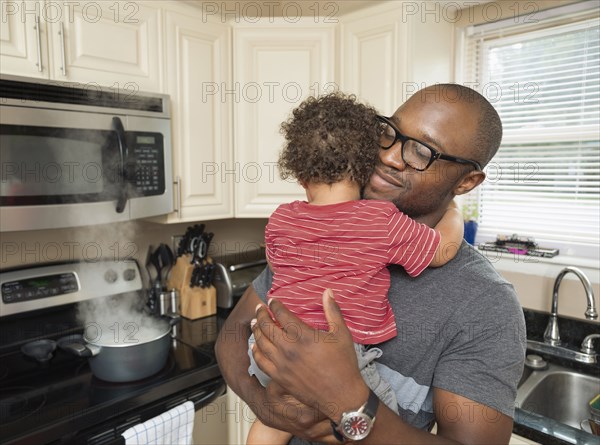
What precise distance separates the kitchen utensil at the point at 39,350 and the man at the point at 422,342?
90 centimetres

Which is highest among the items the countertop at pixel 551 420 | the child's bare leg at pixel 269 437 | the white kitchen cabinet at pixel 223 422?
the child's bare leg at pixel 269 437

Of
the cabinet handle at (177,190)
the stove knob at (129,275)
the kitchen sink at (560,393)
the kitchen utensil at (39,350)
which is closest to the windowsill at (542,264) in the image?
the kitchen sink at (560,393)

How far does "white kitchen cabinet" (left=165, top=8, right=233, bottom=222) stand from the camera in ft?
5.95

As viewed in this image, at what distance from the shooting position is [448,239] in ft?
2.98

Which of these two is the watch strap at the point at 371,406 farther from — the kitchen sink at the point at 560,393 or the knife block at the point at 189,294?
the knife block at the point at 189,294

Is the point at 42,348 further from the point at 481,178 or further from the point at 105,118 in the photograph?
the point at 481,178

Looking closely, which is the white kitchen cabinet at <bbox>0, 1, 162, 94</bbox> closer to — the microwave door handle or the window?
the microwave door handle

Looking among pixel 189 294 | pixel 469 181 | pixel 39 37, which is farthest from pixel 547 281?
pixel 39 37

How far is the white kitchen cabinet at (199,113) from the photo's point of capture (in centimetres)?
181

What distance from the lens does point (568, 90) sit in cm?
184

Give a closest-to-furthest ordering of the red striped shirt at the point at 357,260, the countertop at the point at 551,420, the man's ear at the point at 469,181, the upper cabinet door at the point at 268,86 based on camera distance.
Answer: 1. the red striped shirt at the point at 357,260
2. the man's ear at the point at 469,181
3. the countertop at the point at 551,420
4. the upper cabinet door at the point at 268,86

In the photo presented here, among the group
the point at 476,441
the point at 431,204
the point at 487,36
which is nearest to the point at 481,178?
the point at 431,204

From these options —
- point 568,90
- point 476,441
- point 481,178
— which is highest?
point 568,90

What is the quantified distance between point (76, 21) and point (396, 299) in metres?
1.40
